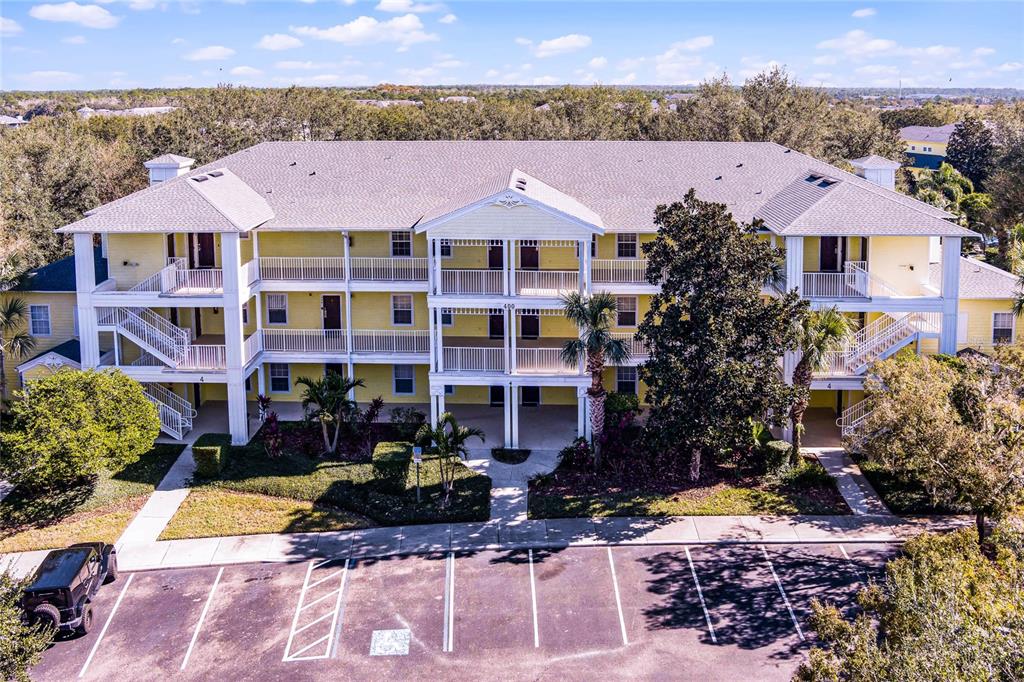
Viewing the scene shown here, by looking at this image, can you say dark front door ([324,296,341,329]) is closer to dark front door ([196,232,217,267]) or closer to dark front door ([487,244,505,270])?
dark front door ([196,232,217,267])

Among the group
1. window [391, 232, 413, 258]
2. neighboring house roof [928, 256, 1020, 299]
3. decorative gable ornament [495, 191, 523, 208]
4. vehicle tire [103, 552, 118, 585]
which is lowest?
vehicle tire [103, 552, 118, 585]

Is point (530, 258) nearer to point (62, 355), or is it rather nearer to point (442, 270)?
point (442, 270)

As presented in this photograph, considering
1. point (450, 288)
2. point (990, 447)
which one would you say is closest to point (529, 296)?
point (450, 288)

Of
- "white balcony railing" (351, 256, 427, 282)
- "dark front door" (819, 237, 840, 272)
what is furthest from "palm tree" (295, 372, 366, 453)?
"dark front door" (819, 237, 840, 272)

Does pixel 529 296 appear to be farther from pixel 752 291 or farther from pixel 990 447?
pixel 990 447

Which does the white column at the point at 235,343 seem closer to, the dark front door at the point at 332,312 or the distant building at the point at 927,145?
the dark front door at the point at 332,312
